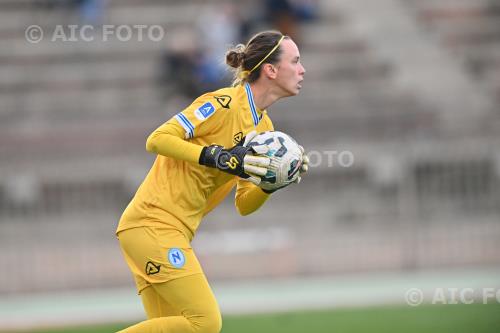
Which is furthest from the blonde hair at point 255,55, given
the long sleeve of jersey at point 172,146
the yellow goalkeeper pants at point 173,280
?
the yellow goalkeeper pants at point 173,280

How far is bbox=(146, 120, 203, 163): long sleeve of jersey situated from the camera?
6.32 m

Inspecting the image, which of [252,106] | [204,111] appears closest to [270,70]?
[252,106]

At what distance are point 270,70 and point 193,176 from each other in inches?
31.4

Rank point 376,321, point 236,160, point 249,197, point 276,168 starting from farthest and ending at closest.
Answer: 1. point 376,321
2. point 249,197
3. point 276,168
4. point 236,160

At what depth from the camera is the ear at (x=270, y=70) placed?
6707 millimetres

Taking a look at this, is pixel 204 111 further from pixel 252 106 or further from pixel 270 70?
pixel 270 70

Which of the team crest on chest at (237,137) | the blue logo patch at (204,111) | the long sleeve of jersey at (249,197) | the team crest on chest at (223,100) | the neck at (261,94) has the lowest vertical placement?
the long sleeve of jersey at (249,197)

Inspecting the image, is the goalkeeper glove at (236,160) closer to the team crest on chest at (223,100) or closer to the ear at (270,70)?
the team crest on chest at (223,100)

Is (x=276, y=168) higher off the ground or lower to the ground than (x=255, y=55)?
lower

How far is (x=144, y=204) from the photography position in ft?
21.6

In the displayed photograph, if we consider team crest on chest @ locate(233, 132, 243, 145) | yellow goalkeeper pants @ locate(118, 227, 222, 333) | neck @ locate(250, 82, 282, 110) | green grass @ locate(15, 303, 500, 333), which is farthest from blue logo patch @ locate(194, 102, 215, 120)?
green grass @ locate(15, 303, 500, 333)

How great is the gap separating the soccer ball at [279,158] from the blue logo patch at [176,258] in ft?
2.06

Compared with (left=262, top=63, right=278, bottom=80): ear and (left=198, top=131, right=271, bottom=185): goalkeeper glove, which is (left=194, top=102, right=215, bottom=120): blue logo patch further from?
(left=262, top=63, right=278, bottom=80): ear

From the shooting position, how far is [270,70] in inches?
264
